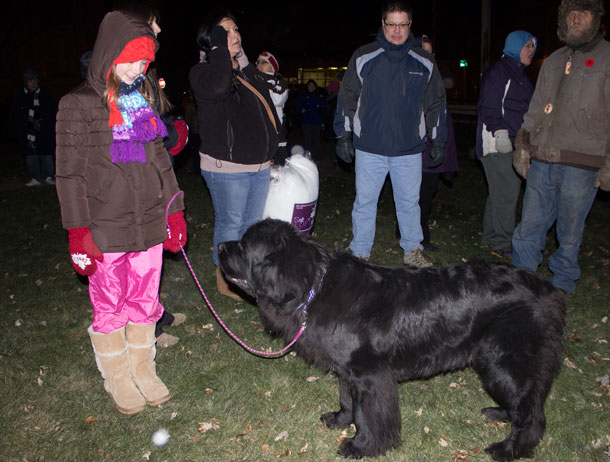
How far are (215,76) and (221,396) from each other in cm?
267

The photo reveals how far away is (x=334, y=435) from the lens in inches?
128

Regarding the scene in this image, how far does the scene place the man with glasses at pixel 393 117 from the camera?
483cm

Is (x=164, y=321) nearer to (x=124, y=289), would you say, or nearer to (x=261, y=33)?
(x=124, y=289)

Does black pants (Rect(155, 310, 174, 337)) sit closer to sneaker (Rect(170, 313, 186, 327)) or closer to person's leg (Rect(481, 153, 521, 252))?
sneaker (Rect(170, 313, 186, 327))

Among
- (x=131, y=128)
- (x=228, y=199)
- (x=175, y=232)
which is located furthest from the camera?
(x=228, y=199)

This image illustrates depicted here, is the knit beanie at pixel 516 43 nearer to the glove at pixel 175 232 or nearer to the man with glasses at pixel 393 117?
the man with glasses at pixel 393 117

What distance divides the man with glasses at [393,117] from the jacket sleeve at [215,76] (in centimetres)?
168

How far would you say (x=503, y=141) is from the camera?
5617mm

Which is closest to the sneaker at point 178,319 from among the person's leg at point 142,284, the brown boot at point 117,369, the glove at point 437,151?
the brown boot at point 117,369

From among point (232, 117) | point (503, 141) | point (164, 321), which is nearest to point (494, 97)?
point (503, 141)

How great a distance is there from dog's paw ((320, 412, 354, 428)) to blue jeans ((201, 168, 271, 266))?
75.5 inches

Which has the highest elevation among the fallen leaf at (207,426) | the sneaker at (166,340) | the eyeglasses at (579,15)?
the eyeglasses at (579,15)

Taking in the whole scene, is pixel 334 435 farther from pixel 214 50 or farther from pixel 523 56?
pixel 523 56

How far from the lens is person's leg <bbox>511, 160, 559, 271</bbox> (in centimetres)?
468
